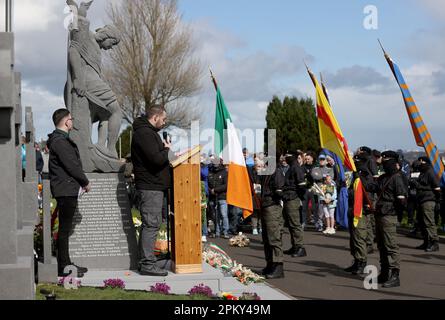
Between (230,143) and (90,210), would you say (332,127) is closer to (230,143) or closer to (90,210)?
(230,143)

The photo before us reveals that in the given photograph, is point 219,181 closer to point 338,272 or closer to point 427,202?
point 427,202

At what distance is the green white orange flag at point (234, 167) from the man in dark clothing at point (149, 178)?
1249 mm

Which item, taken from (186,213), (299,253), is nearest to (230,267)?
(186,213)

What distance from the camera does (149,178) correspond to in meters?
9.65

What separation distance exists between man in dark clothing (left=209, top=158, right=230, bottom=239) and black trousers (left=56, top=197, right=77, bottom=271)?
9159 millimetres

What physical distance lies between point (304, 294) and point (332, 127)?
2457 millimetres

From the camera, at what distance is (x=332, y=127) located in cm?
1084

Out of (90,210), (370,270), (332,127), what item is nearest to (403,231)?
(370,270)

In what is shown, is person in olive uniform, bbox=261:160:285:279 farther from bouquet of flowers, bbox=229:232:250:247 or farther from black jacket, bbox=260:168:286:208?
bouquet of flowers, bbox=229:232:250:247

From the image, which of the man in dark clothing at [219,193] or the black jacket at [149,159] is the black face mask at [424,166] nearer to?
the man in dark clothing at [219,193]

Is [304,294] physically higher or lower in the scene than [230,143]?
lower

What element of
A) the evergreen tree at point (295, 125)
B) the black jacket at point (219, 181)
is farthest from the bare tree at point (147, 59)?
the black jacket at point (219, 181)
